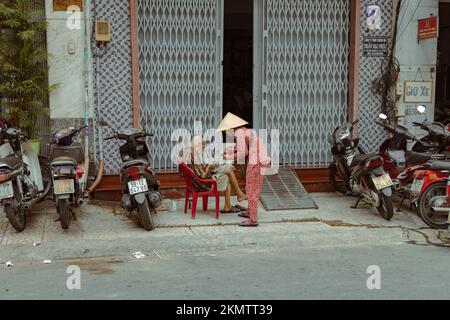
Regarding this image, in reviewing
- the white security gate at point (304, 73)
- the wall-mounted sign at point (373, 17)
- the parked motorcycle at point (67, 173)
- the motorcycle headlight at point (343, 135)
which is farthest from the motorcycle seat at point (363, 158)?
the parked motorcycle at point (67, 173)

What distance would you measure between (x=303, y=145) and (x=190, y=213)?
98.7 inches

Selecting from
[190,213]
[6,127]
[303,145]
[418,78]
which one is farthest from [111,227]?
[418,78]

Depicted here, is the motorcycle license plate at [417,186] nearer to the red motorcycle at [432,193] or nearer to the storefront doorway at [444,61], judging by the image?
the red motorcycle at [432,193]

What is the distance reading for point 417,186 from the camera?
756 cm

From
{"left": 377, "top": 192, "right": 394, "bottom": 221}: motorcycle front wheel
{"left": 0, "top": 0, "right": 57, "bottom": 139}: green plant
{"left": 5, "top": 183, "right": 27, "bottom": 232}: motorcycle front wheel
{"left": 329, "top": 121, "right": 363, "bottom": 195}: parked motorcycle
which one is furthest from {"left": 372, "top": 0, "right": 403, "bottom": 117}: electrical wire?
→ {"left": 5, "top": 183, "right": 27, "bottom": 232}: motorcycle front wheel

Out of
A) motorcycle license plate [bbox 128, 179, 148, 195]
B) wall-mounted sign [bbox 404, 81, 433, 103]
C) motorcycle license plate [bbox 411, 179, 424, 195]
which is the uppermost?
wall-mounted sign [bbox 404, 81, 433, 103]

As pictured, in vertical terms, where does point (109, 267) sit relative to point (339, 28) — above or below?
below

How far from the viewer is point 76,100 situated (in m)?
8.28

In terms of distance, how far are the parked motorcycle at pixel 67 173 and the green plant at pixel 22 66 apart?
727mm

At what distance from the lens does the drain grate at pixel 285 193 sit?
8367 millimetres

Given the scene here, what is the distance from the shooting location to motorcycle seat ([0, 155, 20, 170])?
6677mm

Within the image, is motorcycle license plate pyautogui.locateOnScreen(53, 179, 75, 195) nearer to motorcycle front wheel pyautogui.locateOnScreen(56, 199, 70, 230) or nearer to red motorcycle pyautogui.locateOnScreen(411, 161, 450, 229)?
motorcycle front wheel pyautogui.locateOnScreen(56, 199, 70, 230)
